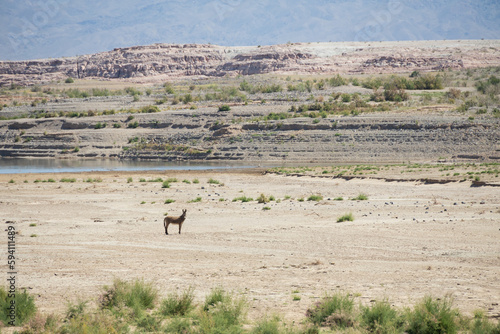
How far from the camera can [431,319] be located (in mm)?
7797

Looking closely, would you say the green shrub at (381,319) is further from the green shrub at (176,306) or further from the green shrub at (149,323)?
the green shrub at (149,323)

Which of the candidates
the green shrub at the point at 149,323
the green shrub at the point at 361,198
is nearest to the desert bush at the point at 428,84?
the green shrub at the point at 361,198

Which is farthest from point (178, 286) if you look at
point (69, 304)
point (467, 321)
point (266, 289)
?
point (467, 321)

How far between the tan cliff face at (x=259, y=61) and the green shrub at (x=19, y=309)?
100m

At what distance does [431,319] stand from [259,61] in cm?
11018

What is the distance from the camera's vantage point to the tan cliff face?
108 metres

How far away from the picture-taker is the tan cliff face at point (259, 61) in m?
108

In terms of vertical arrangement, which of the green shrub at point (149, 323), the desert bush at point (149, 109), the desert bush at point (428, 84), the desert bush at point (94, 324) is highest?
the desert bush at point (428, 84)

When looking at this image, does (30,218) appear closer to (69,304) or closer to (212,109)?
(69,304)

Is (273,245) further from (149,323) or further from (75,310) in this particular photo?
(75,310)

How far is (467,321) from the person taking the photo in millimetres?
8016

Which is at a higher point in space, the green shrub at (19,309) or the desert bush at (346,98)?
the desert bush at (346,98)

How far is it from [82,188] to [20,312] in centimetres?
1933

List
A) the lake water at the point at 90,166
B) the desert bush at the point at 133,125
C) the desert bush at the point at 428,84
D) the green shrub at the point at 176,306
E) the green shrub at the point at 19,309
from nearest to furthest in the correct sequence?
the green shrub at the point at 19,309, the green shrub at the point at 176,306, the lake water at the point at 90,166, the desert bush at the point at 133,125, the desert bush at the point at 428,84
